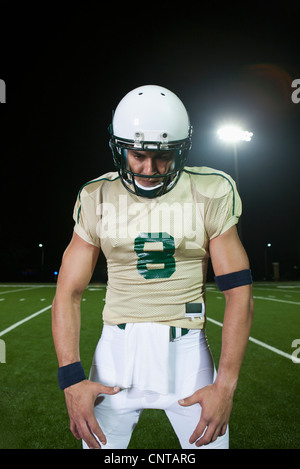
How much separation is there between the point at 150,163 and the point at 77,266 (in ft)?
1.80

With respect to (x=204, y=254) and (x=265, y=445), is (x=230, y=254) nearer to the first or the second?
(x=204, y=254)

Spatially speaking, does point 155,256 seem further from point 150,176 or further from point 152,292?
point 150,176

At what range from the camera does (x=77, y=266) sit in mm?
1635

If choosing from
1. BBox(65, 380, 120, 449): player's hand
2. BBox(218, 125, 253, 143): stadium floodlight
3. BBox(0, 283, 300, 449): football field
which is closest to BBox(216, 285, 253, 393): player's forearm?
BBox(65, 380, 120, 449): player's hand

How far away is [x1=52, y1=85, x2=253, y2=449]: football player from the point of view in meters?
1.49

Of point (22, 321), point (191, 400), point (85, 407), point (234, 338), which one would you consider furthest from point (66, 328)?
point (22, 321)

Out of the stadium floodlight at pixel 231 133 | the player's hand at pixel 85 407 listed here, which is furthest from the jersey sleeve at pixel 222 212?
the stadium floodlight at pixel 231 133

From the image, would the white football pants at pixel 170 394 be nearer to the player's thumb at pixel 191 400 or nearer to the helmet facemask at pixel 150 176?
the player's thumb at pixel 191 400

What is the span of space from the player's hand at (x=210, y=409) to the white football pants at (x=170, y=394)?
0.10 meters

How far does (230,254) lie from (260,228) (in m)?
52.9

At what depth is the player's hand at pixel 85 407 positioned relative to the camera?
145 cm

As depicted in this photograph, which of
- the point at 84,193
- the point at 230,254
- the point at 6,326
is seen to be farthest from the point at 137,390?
the point at 6,326
